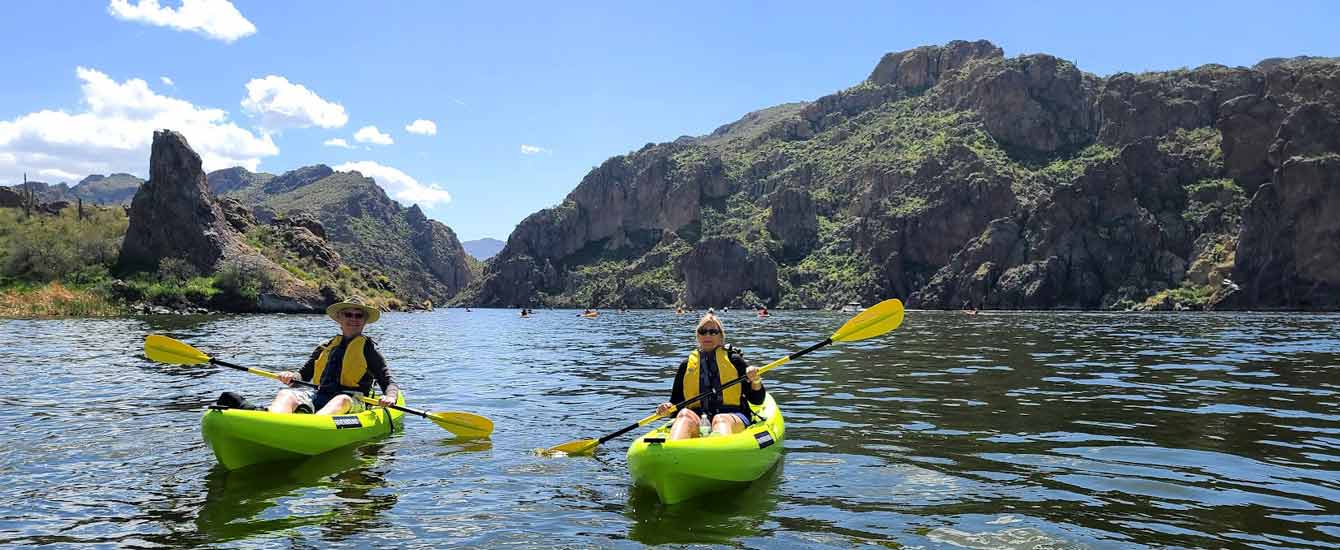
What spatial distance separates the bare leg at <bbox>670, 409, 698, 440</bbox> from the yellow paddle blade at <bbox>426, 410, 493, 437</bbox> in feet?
13.4

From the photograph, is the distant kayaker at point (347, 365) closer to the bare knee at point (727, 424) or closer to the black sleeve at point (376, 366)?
the black sleeve at point (376, 366)

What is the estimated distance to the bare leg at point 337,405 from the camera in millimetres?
12157

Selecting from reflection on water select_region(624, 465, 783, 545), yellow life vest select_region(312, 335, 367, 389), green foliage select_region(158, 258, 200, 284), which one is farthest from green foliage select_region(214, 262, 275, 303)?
reflection on water select_region(624, 465, 783, 545)

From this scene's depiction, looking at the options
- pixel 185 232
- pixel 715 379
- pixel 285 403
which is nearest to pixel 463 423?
pixel 285 403

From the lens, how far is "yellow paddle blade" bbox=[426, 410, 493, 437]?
1302 cm

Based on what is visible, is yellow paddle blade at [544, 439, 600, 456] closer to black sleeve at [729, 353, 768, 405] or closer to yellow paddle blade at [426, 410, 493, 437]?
yellow paddle blade at [426, 410, 493, 437]

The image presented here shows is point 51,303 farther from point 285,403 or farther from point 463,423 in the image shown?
point 463,423

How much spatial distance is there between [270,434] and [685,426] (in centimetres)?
530

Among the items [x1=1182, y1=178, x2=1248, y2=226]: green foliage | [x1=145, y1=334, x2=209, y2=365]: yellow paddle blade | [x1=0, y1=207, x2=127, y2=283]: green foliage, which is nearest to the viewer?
[x1=145, y1=334, x2=209, y2=365]: yellow paddle blade

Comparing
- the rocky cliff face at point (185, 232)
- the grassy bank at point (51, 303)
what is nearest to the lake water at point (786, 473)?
the grassy bank at point (51, 303)

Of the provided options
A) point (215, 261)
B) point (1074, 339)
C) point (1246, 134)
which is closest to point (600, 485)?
point (1074, 339)

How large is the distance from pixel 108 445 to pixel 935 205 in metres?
192

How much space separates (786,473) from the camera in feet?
34.6

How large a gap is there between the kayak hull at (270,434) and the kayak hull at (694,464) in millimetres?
4723
